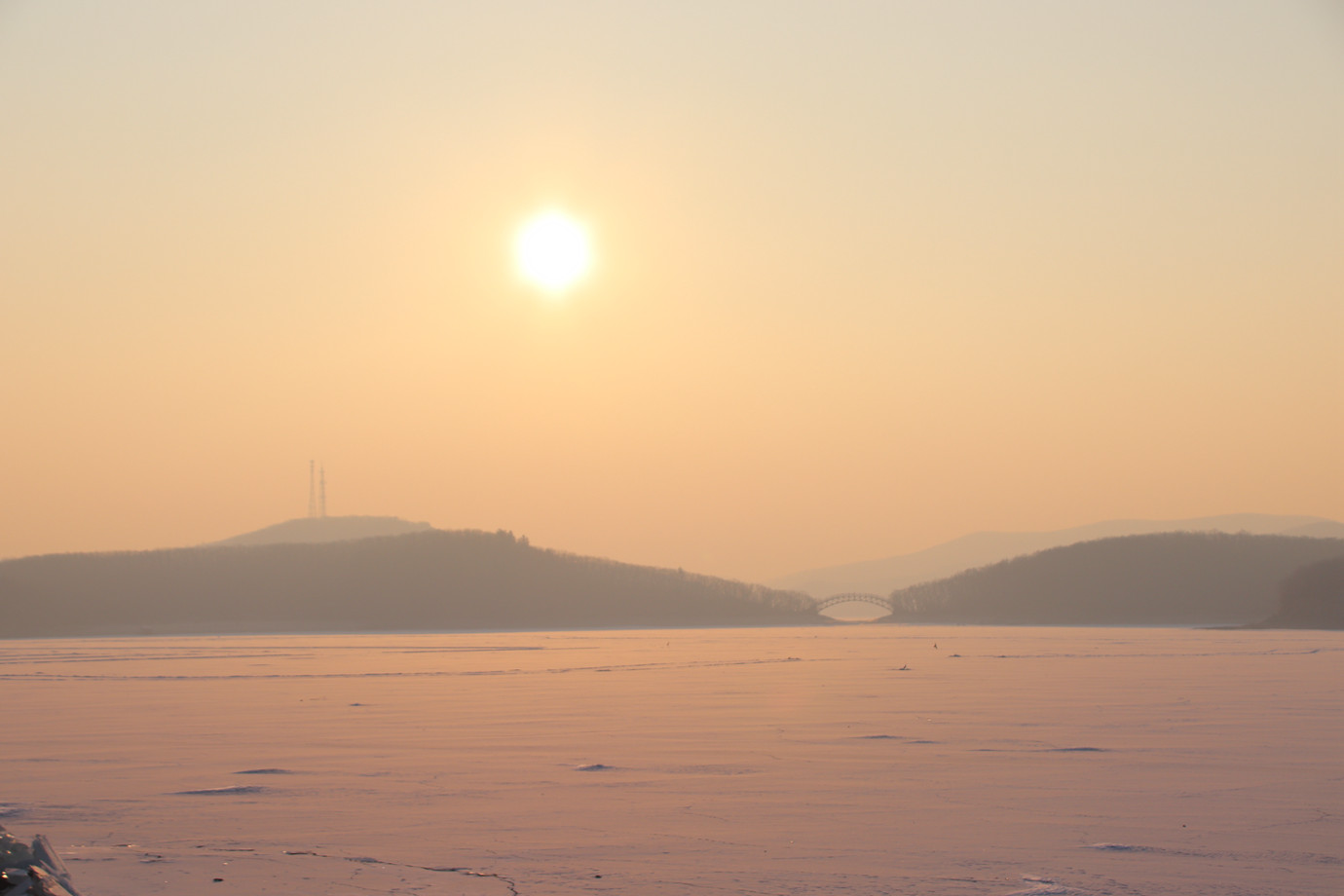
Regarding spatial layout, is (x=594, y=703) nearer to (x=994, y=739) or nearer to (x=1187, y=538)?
(x=994, y=739)

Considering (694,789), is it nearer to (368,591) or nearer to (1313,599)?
(1313,599)

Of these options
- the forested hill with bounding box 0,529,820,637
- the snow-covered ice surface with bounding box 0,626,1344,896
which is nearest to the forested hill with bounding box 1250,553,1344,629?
the forested hill with bounding box 0,529,820,637

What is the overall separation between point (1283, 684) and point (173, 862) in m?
31.1

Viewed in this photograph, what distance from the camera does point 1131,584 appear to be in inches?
6737

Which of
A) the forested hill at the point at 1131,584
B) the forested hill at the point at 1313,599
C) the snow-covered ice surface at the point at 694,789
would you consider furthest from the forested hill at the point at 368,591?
the snow-covered ice surface at the point at 694,789

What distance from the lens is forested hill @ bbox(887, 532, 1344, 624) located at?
162125 mm

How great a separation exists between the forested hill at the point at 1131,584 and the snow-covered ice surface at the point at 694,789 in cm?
13188

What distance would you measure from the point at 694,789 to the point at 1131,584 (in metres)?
165

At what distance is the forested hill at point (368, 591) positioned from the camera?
160 m

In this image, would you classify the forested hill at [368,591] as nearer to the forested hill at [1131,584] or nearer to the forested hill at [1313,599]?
the forested hill at [1131,584]

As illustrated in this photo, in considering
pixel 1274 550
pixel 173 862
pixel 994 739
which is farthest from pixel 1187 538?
pixel 173 862

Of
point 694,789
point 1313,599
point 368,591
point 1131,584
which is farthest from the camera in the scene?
point 1131,584

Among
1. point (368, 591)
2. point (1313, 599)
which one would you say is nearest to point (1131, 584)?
point (1313, 599)

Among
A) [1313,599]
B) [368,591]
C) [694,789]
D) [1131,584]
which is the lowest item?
[694,789]
